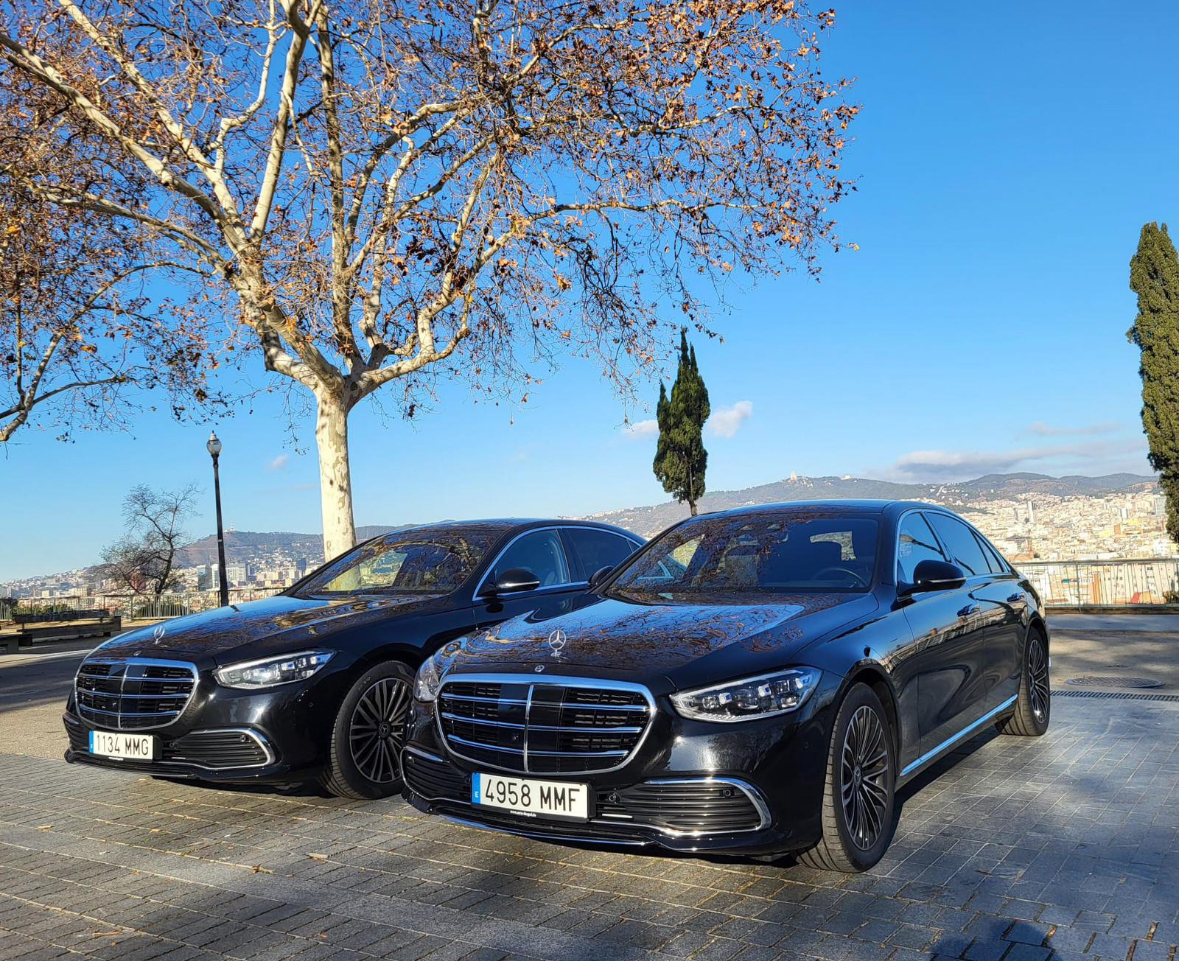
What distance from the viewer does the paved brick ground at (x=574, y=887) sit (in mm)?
3580

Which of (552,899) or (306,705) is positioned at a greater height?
(306,705)

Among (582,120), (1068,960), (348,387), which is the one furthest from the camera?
(348,387)

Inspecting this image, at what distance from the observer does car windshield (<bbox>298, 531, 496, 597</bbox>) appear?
6.93m

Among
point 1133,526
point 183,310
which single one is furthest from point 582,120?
point 1133,526

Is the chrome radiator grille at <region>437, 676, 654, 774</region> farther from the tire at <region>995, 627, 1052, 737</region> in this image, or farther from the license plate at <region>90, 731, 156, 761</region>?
the tire at <region>995, 627, 1052, 737</region>

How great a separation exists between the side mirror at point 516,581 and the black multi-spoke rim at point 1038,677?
335cm

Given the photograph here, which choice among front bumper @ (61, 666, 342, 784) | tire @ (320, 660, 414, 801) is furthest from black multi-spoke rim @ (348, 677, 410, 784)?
front bumper @ (61, 666, 342, 784)

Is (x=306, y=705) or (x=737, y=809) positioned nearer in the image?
(x=737, y=809)

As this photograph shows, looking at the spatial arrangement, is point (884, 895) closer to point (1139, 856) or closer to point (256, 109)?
point (1139, 856)

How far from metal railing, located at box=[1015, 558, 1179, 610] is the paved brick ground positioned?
47.4ft

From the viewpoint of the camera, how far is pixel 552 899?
4.08m

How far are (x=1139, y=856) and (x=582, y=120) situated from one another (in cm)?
1086

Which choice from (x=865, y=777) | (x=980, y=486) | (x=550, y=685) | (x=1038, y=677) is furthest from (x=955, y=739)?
(x=980, y=486)

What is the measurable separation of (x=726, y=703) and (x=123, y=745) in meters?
3.56
